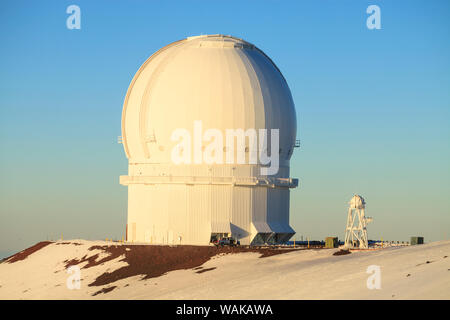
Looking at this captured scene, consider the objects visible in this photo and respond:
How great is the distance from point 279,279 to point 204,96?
62.0ft

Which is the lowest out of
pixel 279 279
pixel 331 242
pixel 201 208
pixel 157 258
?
pixel 157 258

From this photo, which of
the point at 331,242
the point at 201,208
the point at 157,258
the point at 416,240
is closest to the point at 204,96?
the point at 201,208

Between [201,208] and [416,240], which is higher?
[201,208]

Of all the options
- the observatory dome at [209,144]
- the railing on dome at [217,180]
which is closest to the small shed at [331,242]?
the observatory dome at [209,144]

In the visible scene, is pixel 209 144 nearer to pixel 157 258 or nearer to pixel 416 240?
pixel 157 258

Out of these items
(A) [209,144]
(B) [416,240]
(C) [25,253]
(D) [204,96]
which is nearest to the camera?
(A) [209,144]

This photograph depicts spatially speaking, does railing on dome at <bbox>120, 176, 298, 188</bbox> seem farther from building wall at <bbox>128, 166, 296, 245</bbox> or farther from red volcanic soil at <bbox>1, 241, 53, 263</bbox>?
red volcanic soil at <bbox>1, 241, 53, 263</bbox>

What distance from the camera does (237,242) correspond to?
54.8 meters

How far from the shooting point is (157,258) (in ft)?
163

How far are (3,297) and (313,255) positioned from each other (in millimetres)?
17068

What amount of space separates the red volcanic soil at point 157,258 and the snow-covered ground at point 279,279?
65cm

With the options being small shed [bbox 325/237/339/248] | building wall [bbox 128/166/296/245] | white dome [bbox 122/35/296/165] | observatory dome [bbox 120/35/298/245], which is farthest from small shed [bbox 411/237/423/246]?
white dome [bbox 122/35/296/165]

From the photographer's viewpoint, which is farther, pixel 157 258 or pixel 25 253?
pixel 25 253

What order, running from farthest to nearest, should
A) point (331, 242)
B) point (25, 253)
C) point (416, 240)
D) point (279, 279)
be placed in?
point (25, 253) < point (416, 240) < point (331, 242) < point (279, 279)
